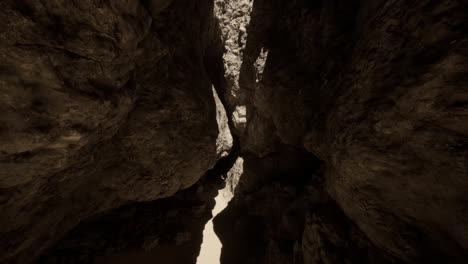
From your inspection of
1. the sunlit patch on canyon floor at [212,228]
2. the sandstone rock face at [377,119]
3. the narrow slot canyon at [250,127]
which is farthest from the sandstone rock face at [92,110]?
the sunlit patch on canyon floor at [212,228]

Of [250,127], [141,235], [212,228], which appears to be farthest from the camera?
[212,228]

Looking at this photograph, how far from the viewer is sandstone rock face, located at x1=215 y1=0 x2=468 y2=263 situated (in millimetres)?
1710

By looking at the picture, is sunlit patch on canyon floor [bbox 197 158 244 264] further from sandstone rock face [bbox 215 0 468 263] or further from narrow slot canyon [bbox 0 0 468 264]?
sandstone rock face [bbox 215 0 468 263]

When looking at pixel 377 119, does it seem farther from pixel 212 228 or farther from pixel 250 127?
pixel 212 228

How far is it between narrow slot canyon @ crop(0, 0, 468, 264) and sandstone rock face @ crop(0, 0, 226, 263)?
2cm

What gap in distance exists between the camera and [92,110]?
7.43 ft

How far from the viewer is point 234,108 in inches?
293

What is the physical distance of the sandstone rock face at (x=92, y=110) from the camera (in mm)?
1690

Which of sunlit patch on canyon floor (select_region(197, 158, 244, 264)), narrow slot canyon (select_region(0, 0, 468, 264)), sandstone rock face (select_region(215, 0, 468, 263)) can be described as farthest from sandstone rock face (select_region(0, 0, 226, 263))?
sunlit patch on canyon floor (select_region(197, 158, 244, 264))

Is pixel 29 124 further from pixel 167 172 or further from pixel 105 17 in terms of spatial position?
pixel 167 172

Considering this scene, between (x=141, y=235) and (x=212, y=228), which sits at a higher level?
(x=141, y=235)

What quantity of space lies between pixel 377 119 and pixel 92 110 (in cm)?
382

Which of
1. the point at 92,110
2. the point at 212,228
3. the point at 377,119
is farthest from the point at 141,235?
the point at 377,119

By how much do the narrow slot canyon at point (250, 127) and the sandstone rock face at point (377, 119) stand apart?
0.02m
